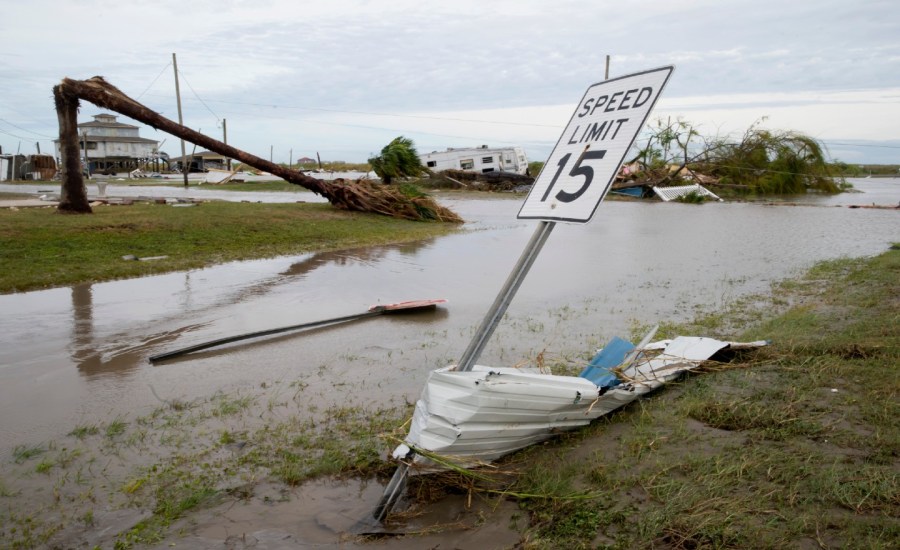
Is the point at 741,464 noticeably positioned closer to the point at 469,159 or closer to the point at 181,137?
the point at 181,137

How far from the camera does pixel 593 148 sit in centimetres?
422

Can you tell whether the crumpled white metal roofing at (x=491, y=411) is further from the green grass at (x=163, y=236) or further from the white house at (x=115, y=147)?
the white house at (x=115, y=147)

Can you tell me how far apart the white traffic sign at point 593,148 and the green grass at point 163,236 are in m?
8.09

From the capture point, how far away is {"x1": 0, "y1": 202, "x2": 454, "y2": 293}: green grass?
1096 cm

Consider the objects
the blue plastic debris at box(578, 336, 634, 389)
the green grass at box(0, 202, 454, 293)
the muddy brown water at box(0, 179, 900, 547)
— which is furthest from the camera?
the green grass at box(0, 202, 454, 293)

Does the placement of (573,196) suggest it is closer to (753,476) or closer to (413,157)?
(753,476)

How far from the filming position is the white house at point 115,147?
75.2 m

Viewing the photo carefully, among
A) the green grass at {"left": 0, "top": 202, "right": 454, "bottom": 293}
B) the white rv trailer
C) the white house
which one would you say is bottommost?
the green grass at {"left": 0, "top": 202, "right": 454, "bottom": 293}

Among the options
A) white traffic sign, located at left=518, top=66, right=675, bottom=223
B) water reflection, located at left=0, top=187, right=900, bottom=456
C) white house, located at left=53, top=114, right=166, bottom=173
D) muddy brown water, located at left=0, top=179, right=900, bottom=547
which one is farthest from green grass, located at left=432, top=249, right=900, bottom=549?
white house, located at left=53, top=114, right=166, bottom=173

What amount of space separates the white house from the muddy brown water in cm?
6620

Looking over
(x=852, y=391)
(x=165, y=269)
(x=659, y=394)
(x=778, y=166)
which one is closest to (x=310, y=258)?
(x=165, y=269)

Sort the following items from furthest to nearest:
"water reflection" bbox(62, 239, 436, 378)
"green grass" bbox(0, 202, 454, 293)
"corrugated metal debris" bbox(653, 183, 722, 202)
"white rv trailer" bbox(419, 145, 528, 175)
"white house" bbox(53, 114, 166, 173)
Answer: "white house" bbox(53, 114, 166, 173) → "white rv trailer" bbox(419, 145, 528, 175) → "corrugated metal debris" bbox(653, 183, 722, 202) → "green grass" bbox(0, 202, 454, 293) → "water reflection" bbox(62, 239, 436, 378)

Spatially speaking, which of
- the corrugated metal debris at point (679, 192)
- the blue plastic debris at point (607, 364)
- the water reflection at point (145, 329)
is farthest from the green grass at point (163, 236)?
the corrugated metal debris at point (679, 192)

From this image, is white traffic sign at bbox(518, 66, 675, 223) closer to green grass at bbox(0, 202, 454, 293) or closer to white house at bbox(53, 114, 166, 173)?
green grass at bbox(0, 202, 454, 293)
